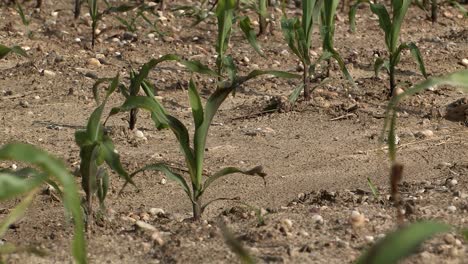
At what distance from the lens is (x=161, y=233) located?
353cm

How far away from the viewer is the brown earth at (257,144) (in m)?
3.42

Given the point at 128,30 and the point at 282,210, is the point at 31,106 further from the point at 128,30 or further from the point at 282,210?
the point at 282,210

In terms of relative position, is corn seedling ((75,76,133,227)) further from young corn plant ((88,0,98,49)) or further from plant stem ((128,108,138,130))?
young corn plant ((88,0,98,49))

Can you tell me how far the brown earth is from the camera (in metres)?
3.42

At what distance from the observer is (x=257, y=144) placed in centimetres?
516

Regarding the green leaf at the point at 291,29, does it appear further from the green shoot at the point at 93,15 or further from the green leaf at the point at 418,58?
the green shoot at the point at 93,15

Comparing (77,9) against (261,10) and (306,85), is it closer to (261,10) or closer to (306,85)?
(261,10)

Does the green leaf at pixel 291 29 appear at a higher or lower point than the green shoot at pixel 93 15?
higher

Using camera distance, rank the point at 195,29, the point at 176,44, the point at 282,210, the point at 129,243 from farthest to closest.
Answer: the point at 195,29, the point at 176,44, the point at 282,210, the point at 129,243

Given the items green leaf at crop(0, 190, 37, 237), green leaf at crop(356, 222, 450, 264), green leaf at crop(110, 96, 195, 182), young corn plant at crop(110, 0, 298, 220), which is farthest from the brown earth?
green leaf at crop(356, 222, 450, 264)

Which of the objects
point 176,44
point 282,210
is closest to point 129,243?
point 282,210

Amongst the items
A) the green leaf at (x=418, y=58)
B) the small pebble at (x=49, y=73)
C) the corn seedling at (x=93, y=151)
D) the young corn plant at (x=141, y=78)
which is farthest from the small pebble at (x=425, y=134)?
the small pebble at (x=49, y=73)

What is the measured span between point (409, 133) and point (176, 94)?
142 cm

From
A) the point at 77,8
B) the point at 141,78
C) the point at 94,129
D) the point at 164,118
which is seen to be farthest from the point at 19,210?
the point at 77,8
